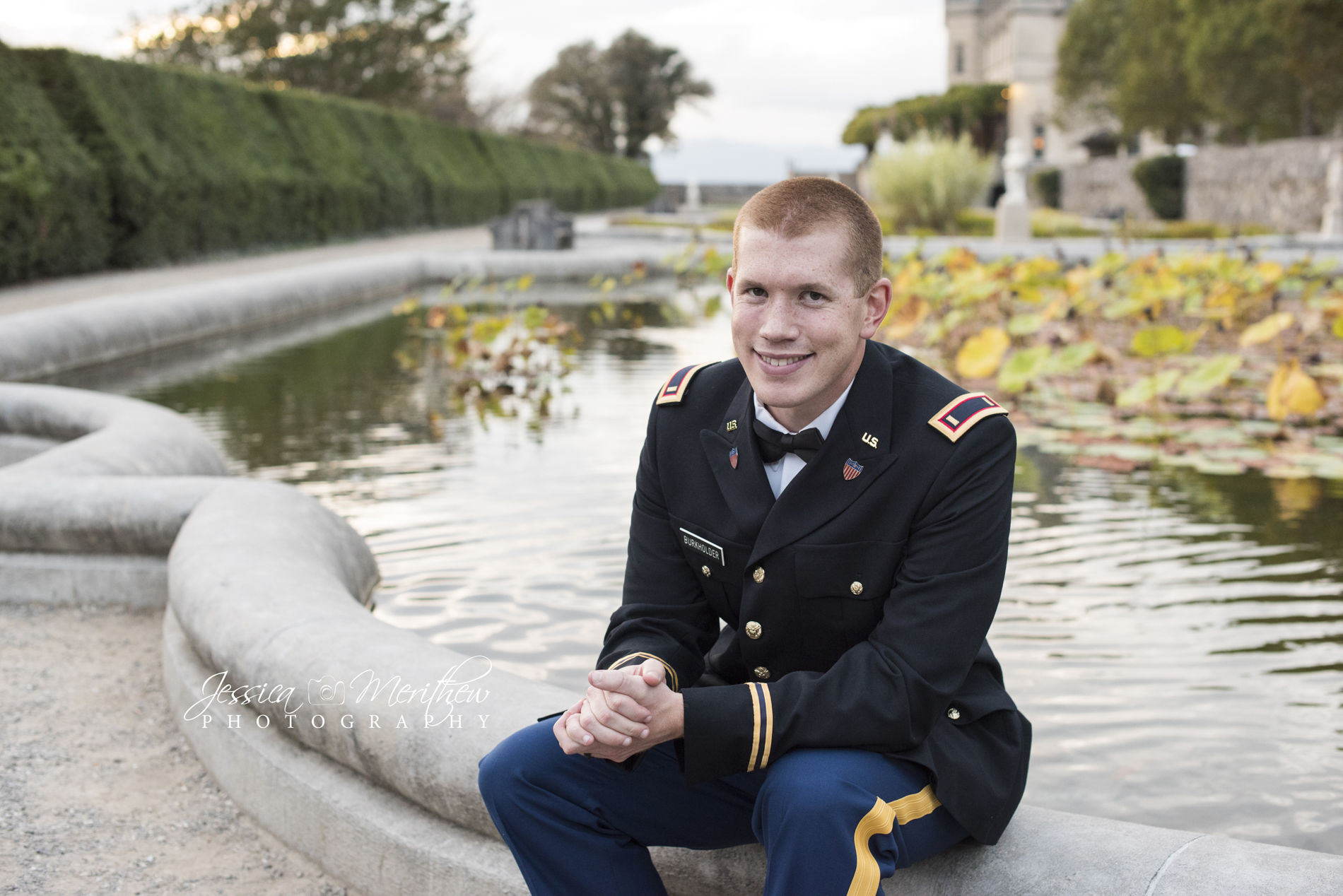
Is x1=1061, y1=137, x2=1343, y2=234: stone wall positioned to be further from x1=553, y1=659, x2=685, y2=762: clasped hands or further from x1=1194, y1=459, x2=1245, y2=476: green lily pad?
x1=553, y1=659, x2=685, y2=762: clasped hands

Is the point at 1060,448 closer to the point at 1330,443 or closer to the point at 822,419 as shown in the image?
the point at 1330,443

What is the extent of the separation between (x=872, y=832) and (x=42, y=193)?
37.8 feet

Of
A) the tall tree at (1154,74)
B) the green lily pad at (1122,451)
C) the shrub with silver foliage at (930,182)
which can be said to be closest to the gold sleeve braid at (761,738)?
the green lily pad at (1122,451)

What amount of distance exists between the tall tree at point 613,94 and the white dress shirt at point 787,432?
57778mm

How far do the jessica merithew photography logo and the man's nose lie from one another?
2.50 feet

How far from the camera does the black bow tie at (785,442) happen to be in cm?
159

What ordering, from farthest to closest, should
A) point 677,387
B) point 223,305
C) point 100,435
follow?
point 223,305 → point 100,435 → point 677,387

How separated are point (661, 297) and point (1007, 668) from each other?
9721mm

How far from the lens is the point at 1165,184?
27.8 meters

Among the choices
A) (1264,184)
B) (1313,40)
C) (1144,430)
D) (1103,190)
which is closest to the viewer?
(1144,430)

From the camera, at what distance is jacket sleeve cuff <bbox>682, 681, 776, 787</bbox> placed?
1413 millimetres

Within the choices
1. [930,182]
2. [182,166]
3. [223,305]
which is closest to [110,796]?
[223,305]

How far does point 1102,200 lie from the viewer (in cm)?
3291

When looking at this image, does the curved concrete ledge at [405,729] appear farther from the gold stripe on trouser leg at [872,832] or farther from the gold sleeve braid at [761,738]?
the gold sleeve braid at [761,738]
